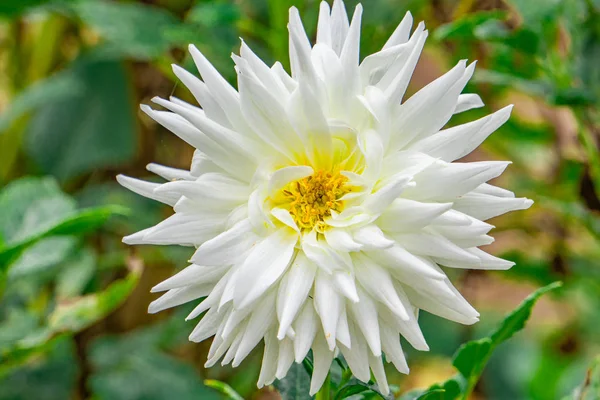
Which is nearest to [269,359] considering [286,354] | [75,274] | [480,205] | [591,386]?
[286,354]

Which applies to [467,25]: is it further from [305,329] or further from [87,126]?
[87,126]

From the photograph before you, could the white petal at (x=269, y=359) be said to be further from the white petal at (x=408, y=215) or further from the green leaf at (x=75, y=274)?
the green leaf at (x=75, y=274)

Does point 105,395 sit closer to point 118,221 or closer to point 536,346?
point 118,221

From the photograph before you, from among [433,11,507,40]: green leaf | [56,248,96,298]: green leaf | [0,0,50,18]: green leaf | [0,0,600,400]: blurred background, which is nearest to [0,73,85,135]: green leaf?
[0,0,600,400]: blurred background

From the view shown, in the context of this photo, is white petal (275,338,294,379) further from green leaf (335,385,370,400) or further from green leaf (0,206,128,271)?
green leaf (0,206,128,271)

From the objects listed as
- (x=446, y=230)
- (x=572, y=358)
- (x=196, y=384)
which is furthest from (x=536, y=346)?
(x=446, y=230)

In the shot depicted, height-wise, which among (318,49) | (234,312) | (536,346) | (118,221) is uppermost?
(318,49)

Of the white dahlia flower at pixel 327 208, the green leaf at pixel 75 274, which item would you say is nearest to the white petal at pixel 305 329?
the white dahlia flower at pixel 327 208
